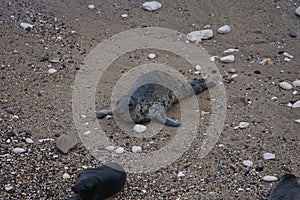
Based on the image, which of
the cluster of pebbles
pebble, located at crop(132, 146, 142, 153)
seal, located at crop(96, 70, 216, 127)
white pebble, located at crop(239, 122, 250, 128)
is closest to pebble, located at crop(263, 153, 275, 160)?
the cluster of pebbles

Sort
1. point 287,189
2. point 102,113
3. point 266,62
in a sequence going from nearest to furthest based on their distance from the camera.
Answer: point 287,189
point 102,113
point 266,62

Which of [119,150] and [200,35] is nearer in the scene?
[119,150]

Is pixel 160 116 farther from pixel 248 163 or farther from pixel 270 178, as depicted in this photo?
pixel 270 178

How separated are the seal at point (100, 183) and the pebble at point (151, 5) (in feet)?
8.73

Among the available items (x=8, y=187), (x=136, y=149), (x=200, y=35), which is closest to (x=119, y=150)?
(x=136, y=149)

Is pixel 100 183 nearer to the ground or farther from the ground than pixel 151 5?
farther from the ground

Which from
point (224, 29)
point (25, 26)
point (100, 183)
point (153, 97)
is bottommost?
point (25, 26)

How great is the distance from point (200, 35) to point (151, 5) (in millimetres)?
777

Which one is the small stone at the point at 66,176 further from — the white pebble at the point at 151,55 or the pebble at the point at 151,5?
the pebble at the point at 151,5

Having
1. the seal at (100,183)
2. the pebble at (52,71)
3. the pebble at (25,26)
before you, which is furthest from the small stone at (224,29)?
the seal at (100,183)

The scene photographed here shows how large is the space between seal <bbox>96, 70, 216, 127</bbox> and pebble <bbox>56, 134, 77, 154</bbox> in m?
0.40

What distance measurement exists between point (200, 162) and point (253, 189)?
444 mm

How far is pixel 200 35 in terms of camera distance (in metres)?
5.61

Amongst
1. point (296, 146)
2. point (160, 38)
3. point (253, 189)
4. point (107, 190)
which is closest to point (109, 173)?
point (107, 190)
